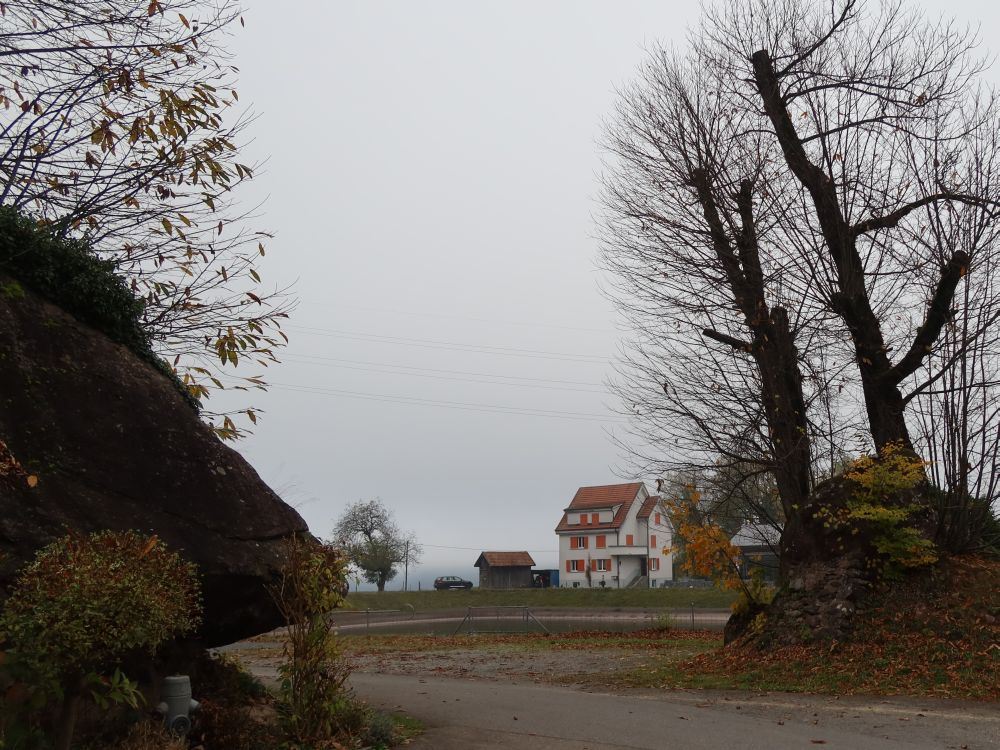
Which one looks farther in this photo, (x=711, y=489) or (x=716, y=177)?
(x=711, y=489)

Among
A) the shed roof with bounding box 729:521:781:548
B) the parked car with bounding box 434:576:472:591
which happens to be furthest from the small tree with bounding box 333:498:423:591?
the shed roof with bounding box 729:521:781:548

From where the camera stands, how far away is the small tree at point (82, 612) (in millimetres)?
5152

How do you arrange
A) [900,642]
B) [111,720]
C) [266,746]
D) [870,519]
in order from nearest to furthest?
[111,720], [266,746], [900,642], [870,519]

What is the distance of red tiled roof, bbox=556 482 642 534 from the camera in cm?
7438

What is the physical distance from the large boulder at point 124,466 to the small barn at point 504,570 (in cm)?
7513

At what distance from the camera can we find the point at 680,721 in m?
9.62

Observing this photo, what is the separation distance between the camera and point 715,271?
16453 mm

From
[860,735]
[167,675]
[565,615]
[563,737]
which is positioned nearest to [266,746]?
[167,675]

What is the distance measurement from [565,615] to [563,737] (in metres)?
33.8

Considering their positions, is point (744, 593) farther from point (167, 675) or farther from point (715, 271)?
point (167, 675)

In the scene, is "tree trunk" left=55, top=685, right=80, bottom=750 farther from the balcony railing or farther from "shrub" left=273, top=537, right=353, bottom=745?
the balcony railing

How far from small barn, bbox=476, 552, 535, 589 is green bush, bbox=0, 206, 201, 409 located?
75.2 metres

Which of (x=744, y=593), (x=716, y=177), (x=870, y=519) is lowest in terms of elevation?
(x=744, y=593)

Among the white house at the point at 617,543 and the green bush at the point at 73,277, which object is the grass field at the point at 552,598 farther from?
the green bush at the point at 73,277
